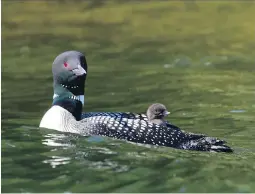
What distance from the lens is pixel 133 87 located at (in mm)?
13102

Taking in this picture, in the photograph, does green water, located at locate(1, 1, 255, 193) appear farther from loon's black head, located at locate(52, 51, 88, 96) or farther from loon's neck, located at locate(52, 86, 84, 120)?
loon's black head, located at locate(52, 51, 88, 96)

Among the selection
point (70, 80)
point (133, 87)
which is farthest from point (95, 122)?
point (133, 87)

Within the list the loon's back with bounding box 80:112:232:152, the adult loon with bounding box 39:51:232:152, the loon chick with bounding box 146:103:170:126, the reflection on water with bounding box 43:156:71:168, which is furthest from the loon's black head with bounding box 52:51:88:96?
the reflection on water with bounding box 43:156:71:168

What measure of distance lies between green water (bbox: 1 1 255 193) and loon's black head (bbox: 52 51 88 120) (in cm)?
42

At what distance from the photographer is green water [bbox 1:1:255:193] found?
745cm

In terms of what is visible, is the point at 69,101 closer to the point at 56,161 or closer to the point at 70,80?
the point at 70,80

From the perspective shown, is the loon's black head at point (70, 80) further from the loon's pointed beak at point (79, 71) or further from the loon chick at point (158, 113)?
the loon chick at point (158, 113)

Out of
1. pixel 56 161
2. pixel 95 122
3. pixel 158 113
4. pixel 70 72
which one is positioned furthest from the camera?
pixel 70 72

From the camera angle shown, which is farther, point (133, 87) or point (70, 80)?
point (133, 87)

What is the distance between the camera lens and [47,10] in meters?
23.9

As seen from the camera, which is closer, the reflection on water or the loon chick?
the reflection on water

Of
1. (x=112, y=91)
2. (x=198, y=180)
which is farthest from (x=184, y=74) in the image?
(x=198, y=180)

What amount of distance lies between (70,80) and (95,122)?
66cm

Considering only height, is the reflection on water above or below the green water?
below
